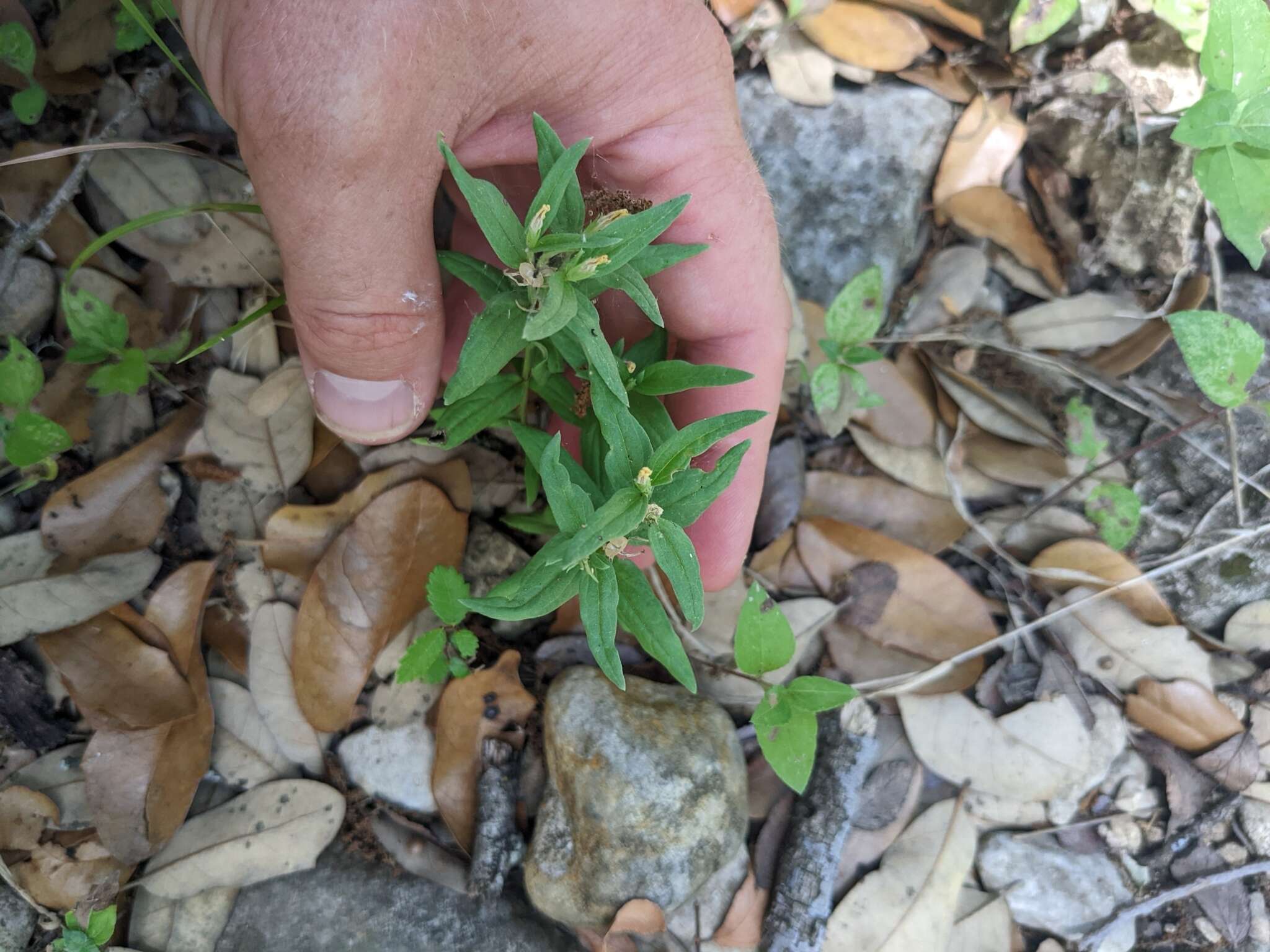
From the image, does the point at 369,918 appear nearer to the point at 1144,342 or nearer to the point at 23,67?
the point at 23,67

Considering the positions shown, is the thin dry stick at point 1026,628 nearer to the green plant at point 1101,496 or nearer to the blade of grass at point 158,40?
the green plant at point 1101,496

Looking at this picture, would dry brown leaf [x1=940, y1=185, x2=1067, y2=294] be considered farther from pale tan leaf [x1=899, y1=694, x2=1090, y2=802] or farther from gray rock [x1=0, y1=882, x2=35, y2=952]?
gray rock [x1=0, y1=882, x2=35, y2=952]

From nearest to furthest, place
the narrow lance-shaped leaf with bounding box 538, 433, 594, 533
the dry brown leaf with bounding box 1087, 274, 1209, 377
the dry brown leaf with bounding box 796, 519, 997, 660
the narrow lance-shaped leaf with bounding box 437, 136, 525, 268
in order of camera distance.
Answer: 1. the narrow lance-shaped leaf with bounding box 437, 136, 525, 268
2. the narrow lance-shaped leaf with bounding box 538, 433, 594, 533
3. the dry brown leaf with bounding box 796, 519, 997, 660
4. the dry brown leaf with bounding box 1087, 274, 1209, 377

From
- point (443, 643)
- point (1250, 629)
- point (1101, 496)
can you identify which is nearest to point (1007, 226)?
point (1101, 496)

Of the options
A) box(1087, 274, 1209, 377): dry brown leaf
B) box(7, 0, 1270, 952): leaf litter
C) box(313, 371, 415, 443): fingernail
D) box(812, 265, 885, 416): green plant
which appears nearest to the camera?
box(313, 371, 415, 443): fingernail

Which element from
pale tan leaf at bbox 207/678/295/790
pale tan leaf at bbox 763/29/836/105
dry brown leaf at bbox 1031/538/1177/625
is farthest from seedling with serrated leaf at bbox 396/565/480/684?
pale tan leaf at bbox 763/29/836/105

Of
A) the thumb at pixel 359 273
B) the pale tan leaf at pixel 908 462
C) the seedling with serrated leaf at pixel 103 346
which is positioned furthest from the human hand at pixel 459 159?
the seedling with serrated leaf at pixel 103 346

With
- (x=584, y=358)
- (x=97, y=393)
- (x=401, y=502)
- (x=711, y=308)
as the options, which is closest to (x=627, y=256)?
(x=584, y=358)
